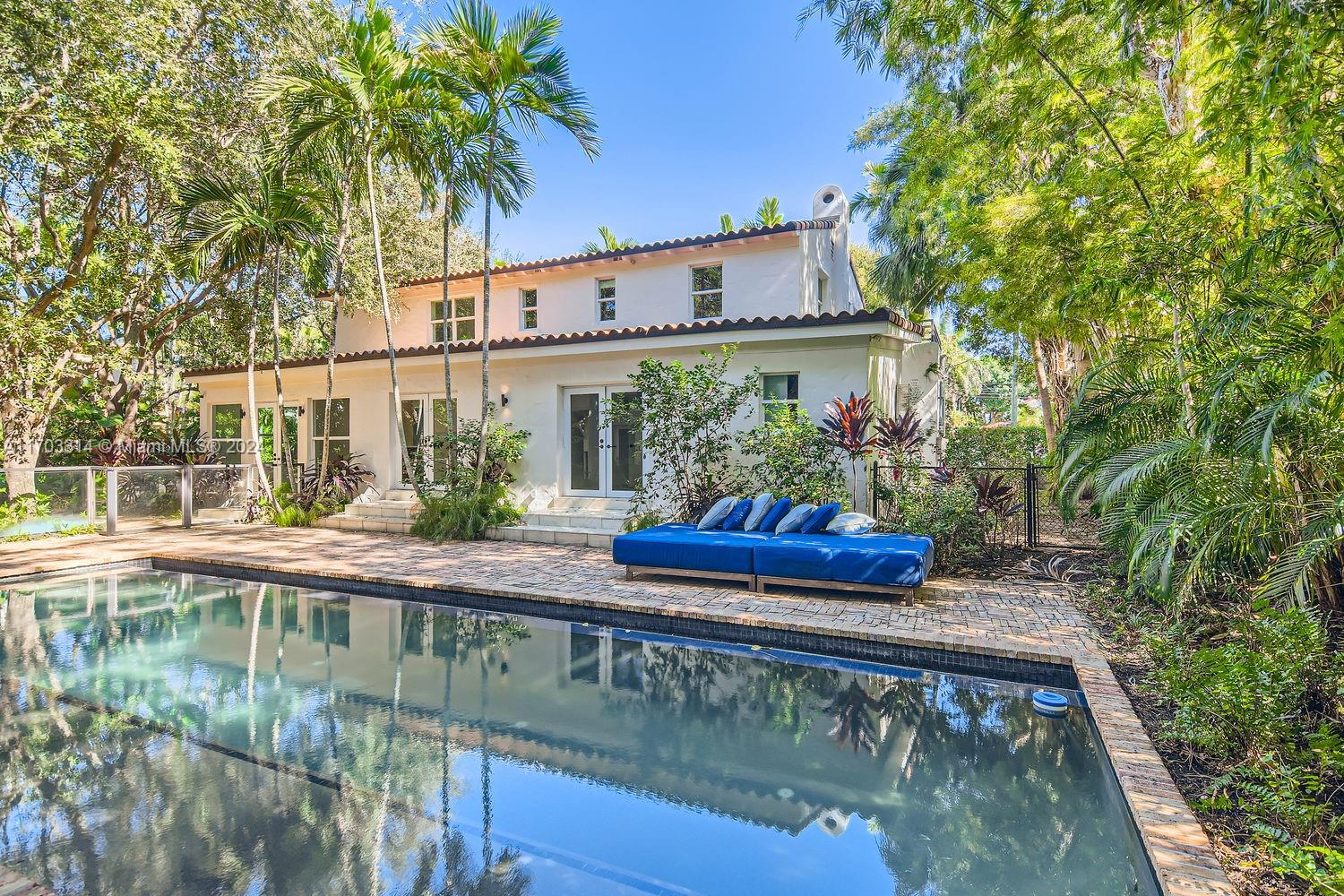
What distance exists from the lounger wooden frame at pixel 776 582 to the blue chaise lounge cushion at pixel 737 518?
962mm

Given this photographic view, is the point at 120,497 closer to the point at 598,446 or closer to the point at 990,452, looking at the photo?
the point at 598,446

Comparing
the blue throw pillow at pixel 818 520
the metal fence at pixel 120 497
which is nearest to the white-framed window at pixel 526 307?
the metal fence at pixel 120 497

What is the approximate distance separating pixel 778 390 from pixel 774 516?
315 cm

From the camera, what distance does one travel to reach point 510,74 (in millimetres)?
10289

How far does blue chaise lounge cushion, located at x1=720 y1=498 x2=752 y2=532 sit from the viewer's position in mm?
8766

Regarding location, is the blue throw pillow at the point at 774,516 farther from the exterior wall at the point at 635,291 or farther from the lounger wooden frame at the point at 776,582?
the exterior wall at the point at 635,291

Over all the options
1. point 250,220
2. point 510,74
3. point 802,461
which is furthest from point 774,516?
point 250,220

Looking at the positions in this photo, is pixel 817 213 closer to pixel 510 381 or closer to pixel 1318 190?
pixel 510 381

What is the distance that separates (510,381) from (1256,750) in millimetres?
11974

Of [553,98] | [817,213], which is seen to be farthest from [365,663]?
[817,213]

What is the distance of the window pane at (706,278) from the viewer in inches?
555

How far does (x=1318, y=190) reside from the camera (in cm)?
369

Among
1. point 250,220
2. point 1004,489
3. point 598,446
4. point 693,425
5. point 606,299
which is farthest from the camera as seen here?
point 606,299

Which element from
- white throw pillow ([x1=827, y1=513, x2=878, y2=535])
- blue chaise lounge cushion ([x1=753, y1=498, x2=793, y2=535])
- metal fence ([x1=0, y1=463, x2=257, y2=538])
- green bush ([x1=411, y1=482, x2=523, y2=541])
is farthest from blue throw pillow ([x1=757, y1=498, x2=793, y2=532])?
metal fence ([x1=0, y1=463, x2=257, y2=538])
